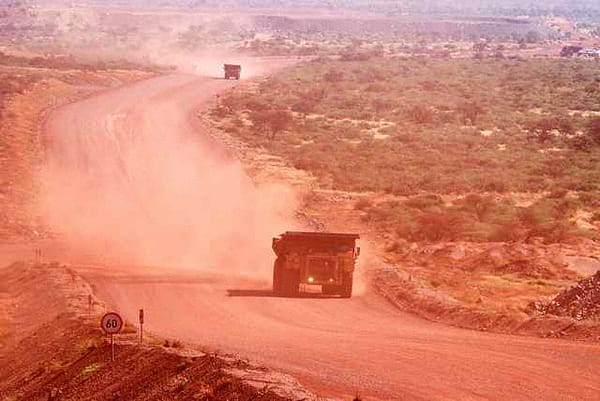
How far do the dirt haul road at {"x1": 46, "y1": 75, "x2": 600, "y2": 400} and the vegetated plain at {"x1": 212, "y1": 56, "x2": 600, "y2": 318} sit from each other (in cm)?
562

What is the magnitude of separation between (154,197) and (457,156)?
25.3 m

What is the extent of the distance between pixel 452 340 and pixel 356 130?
62547mm

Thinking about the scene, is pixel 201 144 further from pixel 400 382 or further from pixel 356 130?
pixel 400 382

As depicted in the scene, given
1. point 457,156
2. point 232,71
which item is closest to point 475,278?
point 457,156

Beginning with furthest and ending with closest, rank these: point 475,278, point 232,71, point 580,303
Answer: point 232,71, point 475,278, point 580,303

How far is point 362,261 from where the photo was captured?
128 feet

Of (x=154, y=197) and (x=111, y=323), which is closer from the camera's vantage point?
(x=111, y=323)

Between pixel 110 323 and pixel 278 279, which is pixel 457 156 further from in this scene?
pixel 110 323

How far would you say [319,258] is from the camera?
32750mm

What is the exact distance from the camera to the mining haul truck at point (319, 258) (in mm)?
32656

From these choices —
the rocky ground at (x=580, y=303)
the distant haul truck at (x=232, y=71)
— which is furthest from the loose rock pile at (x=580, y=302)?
the distant haul truck at (x=232, y=71)

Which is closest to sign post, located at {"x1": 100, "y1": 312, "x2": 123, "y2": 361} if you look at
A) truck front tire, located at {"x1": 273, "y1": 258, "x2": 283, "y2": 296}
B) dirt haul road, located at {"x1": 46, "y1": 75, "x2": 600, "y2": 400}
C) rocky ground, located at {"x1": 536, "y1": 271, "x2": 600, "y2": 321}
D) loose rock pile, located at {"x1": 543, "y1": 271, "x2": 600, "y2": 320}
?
dirt haul road, located at {"x1": 46, "y1": 75, "x2": 600, "y2": 400}

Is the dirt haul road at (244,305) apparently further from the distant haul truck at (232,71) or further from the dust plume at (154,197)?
the distant haul truck at (232,71)

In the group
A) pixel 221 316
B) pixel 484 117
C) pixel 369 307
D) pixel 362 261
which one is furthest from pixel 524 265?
pixel 484 117
